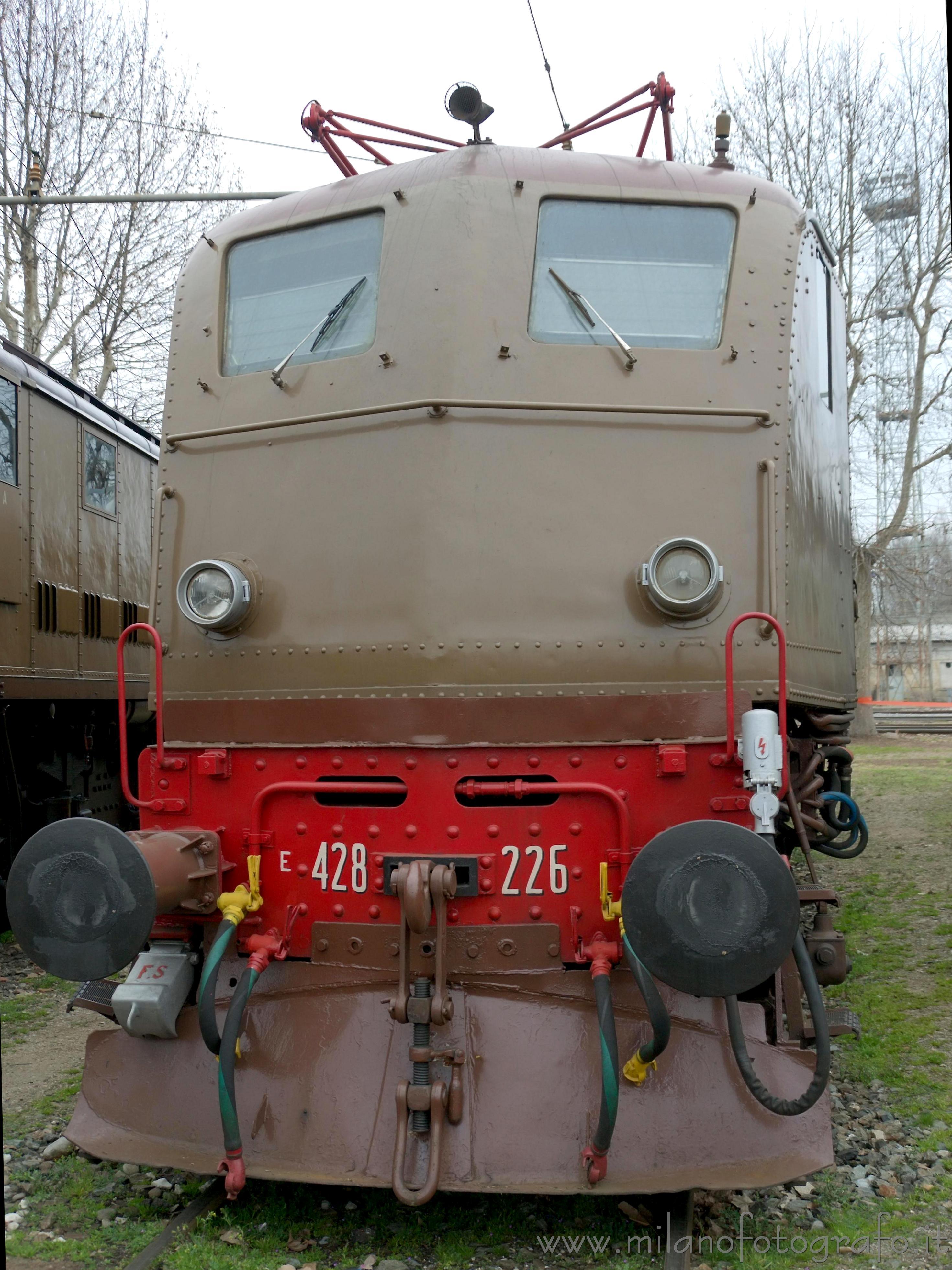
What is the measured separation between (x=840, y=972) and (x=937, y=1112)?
0.86m

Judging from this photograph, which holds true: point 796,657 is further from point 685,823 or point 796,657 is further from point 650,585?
point 685,823

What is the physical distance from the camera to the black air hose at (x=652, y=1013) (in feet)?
11.2

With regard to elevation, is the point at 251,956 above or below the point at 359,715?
below

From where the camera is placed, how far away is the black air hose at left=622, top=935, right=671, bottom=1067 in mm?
3422

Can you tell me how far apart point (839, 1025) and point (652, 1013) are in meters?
0.85

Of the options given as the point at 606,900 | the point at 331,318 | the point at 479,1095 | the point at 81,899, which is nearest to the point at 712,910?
the point at 606,900

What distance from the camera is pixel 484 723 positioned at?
389 cm

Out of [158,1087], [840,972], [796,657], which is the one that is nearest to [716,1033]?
[840,972]

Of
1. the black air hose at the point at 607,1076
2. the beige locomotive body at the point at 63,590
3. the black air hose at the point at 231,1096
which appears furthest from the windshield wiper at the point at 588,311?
the beige locomotive body at the point at 63,590

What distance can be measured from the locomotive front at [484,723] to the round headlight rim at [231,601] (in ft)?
0.04

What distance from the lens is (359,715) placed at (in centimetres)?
398

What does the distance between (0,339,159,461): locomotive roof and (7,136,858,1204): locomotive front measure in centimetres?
416

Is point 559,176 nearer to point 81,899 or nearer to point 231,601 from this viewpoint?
point 231,601

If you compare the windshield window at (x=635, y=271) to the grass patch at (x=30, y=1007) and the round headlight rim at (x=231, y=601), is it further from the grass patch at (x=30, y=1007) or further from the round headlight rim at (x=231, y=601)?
the grass patch at (x=30, y=1007)
